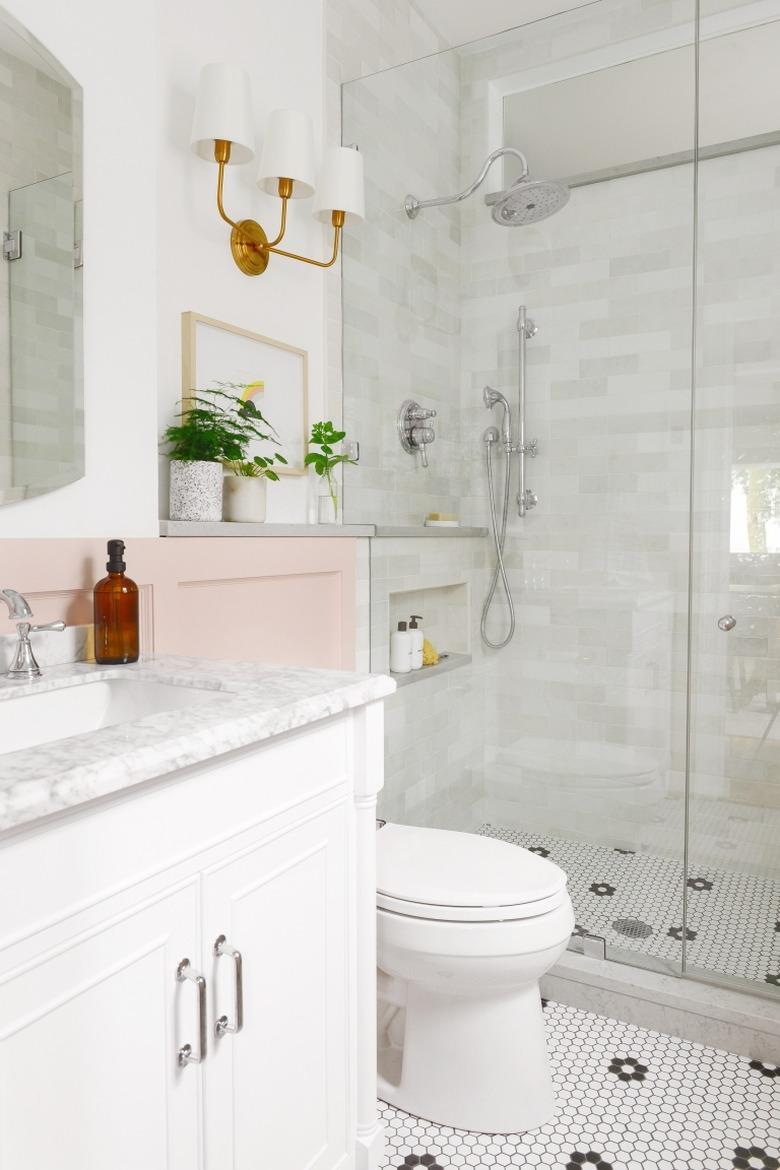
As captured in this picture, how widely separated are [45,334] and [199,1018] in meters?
1.05

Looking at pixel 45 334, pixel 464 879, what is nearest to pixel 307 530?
pixel 45 334

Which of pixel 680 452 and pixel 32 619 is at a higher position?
pixel 680 452

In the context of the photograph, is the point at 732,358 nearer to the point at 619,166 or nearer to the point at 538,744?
the point at 619,166

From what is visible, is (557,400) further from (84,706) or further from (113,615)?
(84,706)

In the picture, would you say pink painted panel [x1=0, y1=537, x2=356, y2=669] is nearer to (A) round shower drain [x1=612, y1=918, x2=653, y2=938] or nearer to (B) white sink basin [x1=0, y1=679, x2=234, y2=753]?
(B) white sink basin [x1=0, y1=679, x2=234, y2=753]

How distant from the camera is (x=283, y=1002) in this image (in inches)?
41.9

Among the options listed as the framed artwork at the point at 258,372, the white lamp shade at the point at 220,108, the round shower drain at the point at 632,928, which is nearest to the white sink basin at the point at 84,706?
the framed artwork at the point at 258,372

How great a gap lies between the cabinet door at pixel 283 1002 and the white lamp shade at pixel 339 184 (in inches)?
59.0

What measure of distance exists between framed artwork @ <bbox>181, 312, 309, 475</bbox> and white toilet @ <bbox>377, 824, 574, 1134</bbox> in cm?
Result: 101

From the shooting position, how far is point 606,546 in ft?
7.86

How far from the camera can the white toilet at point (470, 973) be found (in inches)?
56.9

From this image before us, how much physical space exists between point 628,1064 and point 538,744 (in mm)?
930

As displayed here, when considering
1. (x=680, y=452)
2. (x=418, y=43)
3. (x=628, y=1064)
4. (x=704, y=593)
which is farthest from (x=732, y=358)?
(x=628, y=1064)

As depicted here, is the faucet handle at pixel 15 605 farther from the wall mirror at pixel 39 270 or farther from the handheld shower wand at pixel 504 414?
the handheld shower wand at pixel 504 414
